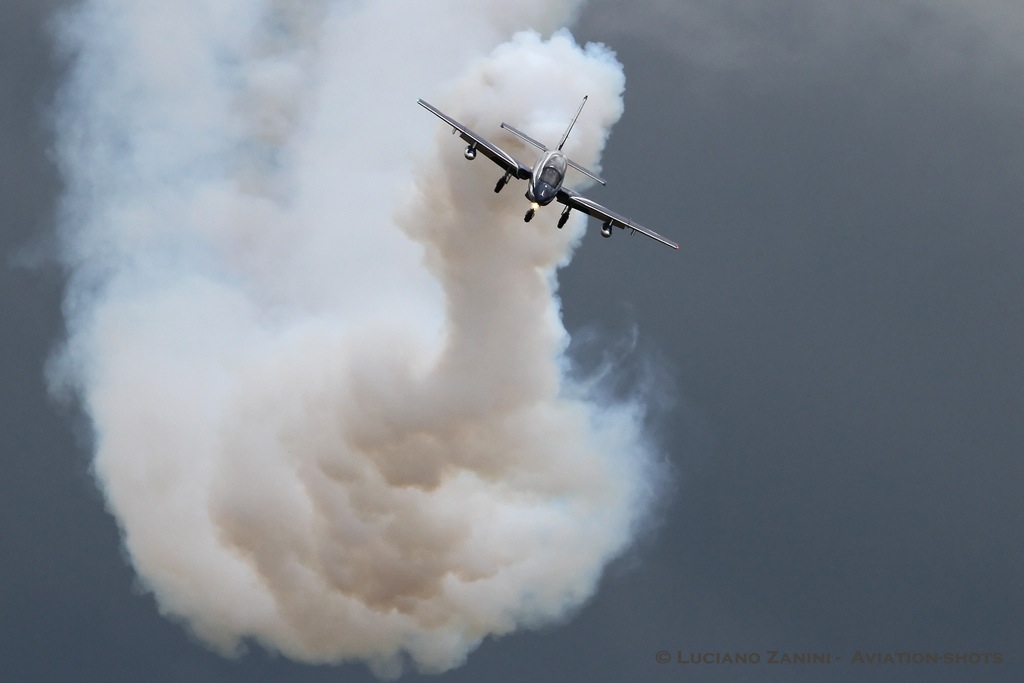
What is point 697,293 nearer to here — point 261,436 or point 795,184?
point 795,184

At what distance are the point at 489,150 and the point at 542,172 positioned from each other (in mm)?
3755

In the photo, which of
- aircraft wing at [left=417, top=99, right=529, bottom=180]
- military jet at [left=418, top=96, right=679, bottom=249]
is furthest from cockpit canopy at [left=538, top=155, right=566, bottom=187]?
aircraft wing at [left=417, top=99, right=529, bottom=180]

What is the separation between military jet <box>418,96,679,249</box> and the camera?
269 feet

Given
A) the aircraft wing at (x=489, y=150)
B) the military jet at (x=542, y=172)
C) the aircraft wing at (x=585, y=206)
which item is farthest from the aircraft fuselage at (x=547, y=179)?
the aircraft wing at (x=585, y=206)

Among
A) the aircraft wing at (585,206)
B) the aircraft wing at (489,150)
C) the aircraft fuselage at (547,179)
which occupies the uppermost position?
the aircraft wing at (585,206)

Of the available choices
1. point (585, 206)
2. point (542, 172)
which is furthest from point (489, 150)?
point (585, 206)

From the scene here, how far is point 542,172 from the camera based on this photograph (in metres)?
82.0

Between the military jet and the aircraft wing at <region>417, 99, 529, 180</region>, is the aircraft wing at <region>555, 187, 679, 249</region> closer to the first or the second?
the military jet

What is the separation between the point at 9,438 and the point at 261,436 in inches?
2383

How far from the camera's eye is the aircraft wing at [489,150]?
83.4 metres

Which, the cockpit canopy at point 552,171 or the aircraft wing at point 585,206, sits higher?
the aircraft wing at point 585,206

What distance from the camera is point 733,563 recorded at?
16338 centimetres

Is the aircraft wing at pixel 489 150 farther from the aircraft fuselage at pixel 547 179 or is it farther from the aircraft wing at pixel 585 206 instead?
the aircraft wing at pixel 585 206

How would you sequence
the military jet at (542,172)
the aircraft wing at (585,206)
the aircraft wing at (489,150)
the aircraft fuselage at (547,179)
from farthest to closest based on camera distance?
the aircraft wing at (585,206), the aircraft wing at (489,150), the military jet at (542,172), the aircraft fuselage at (547,179)
